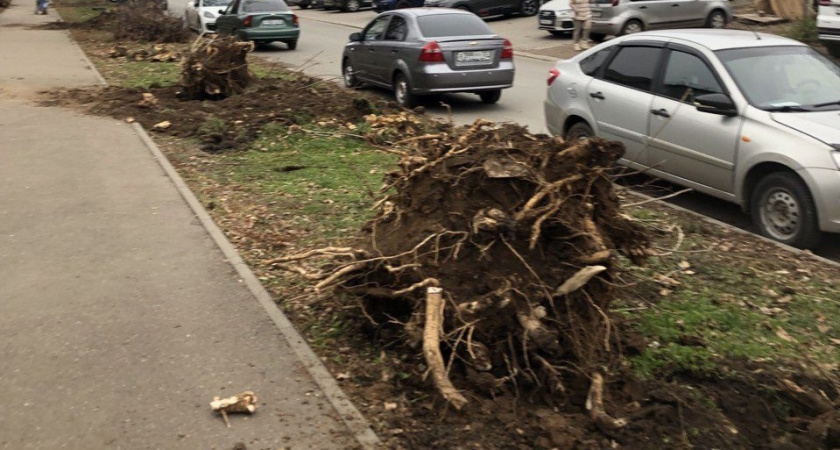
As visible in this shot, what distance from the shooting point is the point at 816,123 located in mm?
8180

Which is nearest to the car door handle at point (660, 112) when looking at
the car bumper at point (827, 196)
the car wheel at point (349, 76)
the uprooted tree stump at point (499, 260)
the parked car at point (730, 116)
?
the parked car at point (730, 116)

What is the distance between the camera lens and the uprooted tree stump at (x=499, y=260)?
524 centimetres

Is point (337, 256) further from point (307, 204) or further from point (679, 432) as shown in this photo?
point (307, 204)

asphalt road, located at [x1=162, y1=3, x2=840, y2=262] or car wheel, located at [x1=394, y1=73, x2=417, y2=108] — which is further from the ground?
car wheel, located at [x1=394, y1=73, x2=417, y2=108]

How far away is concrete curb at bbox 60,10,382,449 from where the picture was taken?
4.93 meters

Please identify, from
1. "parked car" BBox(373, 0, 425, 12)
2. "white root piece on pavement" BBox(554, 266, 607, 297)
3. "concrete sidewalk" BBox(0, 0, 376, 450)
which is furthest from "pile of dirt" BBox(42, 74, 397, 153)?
"parked car" BBox(373, 0, 425, 12)

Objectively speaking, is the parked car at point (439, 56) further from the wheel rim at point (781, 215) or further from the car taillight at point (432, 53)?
the wheel rim at point (781, 215)

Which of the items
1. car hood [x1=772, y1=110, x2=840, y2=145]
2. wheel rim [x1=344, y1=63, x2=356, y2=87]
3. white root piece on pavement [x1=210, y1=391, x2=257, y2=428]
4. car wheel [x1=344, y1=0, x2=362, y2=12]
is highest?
car hood [x1=772, y1=110, x2=840, y2=145]

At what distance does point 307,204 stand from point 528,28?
76.5 feet

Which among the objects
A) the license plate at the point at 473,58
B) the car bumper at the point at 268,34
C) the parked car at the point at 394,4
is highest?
the license plate at the point at 473,58

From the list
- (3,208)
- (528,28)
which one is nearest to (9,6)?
(528,28)

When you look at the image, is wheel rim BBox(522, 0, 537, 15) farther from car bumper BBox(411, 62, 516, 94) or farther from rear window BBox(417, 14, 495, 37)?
car bumper BBox(411, 62, 516, 94)

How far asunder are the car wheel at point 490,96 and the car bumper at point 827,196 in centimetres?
874

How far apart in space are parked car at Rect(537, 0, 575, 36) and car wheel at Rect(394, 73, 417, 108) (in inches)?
482
